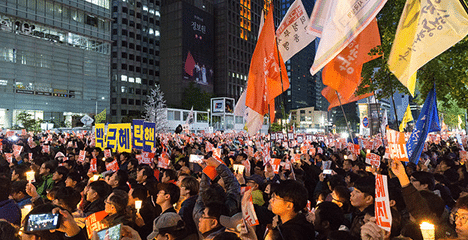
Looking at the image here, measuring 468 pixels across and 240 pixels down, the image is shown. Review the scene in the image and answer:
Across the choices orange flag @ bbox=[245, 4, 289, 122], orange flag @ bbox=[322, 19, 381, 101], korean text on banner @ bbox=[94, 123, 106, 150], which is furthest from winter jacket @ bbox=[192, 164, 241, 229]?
korean text on banner @ bbox=[94, 123, 106, 150]

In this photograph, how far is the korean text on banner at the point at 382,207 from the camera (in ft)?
8.69

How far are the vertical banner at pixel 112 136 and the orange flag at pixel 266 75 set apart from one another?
6125 mm

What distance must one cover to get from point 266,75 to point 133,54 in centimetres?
7742

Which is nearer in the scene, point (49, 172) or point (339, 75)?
point (339, 75)

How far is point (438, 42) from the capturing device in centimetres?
406

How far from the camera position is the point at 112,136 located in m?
12.7

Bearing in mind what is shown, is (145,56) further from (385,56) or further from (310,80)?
(310,80)

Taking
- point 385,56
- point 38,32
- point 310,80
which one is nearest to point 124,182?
point 385,56

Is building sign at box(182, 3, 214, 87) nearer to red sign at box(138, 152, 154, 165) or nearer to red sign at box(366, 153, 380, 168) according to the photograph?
red sign at box(138, 152, 154, 165)

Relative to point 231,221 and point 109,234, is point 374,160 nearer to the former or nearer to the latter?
point 231,221

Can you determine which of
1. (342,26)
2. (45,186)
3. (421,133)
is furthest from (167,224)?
(421,133)

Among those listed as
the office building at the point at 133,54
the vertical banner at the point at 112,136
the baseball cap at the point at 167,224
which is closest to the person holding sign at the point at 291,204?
the baseball cap at the point at 167,224

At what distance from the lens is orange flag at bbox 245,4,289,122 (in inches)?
329

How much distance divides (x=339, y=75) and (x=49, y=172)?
711 centimetres
